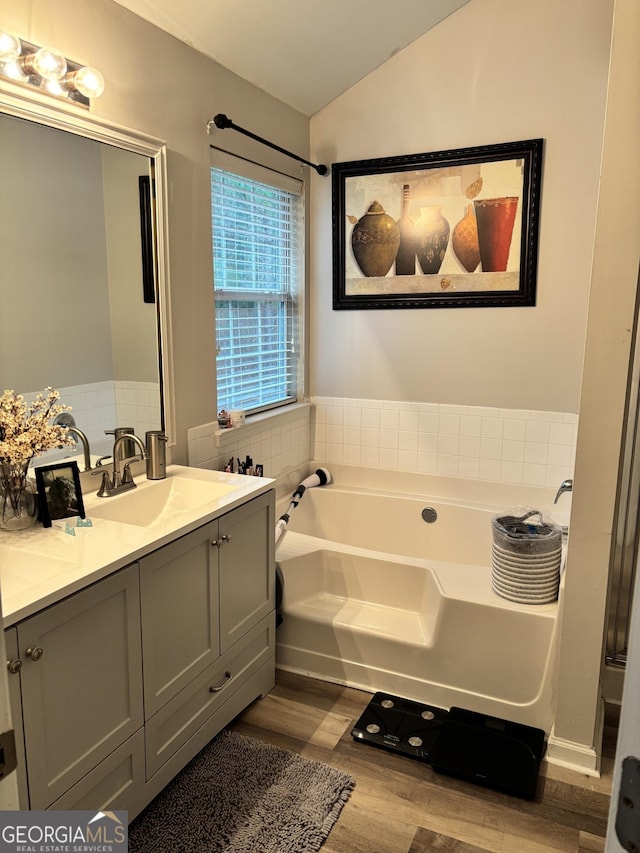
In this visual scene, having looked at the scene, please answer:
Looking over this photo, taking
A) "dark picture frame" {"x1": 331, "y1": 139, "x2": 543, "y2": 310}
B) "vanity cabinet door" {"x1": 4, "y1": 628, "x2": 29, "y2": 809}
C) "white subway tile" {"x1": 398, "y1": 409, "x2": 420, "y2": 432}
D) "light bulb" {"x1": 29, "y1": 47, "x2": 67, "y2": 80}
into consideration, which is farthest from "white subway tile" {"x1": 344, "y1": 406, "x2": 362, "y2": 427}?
"vanity cabinet door" {"x1": 4, "y1": 628, "x2": 29, "y2": 809}

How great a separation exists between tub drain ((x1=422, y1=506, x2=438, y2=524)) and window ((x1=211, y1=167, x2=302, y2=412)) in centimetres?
99

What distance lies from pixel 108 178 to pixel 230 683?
1.85 metres

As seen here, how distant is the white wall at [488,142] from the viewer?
2920mm

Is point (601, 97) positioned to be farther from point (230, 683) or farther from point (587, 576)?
point (230, 683)

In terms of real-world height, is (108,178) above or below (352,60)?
Answer: below

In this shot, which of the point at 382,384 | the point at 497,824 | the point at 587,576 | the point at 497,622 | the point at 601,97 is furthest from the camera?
the point at 382,384

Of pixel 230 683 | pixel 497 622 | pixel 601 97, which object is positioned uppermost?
pixel 601 97

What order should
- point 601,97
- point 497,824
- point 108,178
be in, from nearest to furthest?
point 497,824 < point 108,178 < point 601,97

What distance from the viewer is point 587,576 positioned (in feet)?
6.96

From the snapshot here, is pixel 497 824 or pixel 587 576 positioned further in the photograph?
pixel 587 576

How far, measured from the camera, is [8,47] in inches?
70.7

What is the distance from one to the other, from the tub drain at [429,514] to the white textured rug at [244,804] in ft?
4.91

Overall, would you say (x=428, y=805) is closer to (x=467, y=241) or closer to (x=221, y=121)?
(x=467, y=241)

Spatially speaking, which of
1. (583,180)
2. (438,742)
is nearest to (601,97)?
(583,180)
